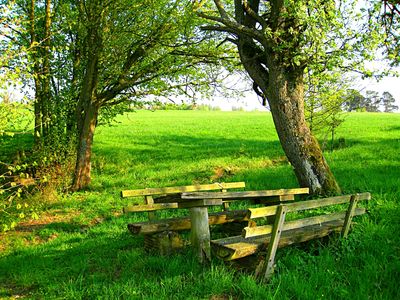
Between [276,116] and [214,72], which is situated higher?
[214,72]

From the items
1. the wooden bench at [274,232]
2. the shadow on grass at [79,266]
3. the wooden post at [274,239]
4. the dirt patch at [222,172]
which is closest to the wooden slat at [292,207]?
the wooden bench at [274,232]

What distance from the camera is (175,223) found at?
7.09 meters

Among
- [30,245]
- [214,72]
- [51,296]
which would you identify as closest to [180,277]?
[51,296]

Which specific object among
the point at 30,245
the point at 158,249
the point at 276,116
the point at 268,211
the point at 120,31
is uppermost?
the point at 120,31

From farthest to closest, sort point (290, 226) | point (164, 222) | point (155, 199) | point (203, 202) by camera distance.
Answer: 1. point (155, 199)
2. point (164, 222)
3. point (203, 202)
4. point (290, 226)

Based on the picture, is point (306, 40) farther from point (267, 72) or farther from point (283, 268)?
point (283, 268)

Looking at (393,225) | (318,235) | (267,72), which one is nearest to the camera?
(318,235)

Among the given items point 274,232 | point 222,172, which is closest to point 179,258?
point 274,232

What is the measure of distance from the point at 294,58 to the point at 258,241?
Result: 4395 mm

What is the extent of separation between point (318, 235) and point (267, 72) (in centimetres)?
519

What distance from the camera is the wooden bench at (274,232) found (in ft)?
17.1

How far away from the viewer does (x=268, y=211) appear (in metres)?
5.31

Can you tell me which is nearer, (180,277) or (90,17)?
(180,277)

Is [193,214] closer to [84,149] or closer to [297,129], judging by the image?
[297,129]
